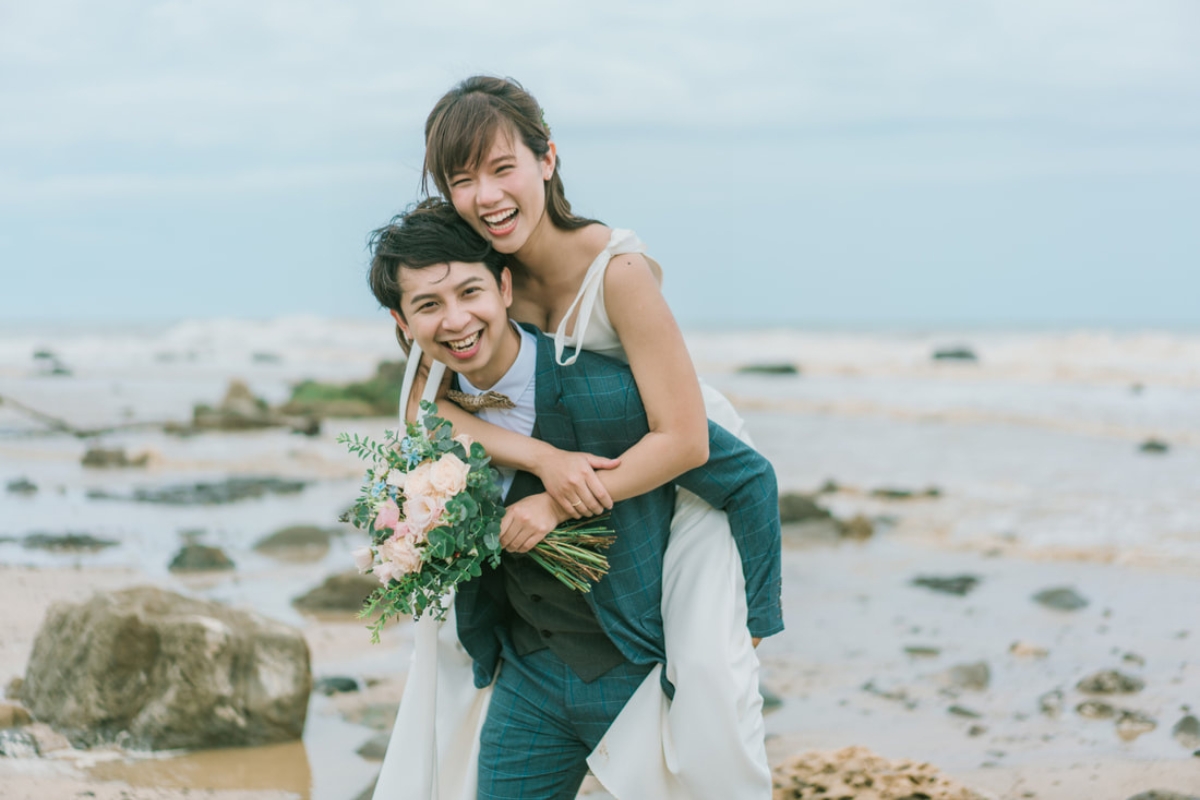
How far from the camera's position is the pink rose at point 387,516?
3.12m

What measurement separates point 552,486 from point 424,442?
0.38 m

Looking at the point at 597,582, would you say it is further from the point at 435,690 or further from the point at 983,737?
the point at 983,737

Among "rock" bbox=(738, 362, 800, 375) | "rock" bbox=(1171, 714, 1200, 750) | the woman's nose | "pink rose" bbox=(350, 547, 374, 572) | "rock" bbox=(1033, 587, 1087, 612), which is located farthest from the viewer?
"rock" bbox=(738, 362, 800, 375)

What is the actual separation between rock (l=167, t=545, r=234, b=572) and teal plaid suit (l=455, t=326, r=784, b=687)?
6.37 m

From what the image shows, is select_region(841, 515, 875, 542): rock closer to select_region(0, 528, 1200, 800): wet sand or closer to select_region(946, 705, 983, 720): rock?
select_region(0, 528, 1200, 800): wet sand

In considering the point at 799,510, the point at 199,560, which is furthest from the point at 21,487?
the point at 799,510

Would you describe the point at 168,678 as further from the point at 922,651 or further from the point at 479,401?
the point at 922,651

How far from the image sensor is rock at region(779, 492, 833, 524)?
11797 mm

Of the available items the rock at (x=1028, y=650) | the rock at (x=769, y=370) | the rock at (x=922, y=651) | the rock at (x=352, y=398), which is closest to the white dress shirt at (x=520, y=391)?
the rock at (x=922, y=651)

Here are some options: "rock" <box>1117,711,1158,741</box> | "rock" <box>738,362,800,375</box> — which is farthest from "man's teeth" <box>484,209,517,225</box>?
"rock" <box>738,362,800,375</box>

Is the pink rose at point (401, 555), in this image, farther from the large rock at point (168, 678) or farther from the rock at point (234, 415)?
the rock at point (234, 415)

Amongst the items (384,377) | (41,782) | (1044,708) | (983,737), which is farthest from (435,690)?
(384,377)

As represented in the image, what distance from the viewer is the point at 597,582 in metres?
3.40

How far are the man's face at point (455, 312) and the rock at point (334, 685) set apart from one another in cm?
390
